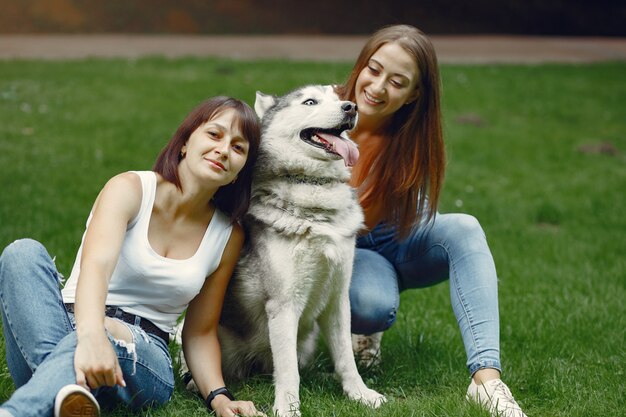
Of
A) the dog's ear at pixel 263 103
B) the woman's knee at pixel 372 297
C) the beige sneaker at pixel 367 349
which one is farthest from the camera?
the beige sneaker at pixel 367 349

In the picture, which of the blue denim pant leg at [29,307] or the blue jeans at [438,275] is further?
the blue jeans at [438,275]

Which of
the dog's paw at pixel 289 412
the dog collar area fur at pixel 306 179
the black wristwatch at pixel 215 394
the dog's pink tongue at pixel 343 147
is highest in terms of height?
the dog's pink tongue at pixel 343 147

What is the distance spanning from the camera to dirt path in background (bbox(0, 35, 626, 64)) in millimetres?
11320

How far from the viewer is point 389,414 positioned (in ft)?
9.21

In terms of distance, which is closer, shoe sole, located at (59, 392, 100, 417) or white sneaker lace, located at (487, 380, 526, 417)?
shoe sole, located at (59, 392, 100, 417)

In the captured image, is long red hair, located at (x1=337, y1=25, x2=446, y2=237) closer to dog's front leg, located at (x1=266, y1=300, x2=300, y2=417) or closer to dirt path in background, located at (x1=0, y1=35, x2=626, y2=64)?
dog's front leg, located at (x1=266, y1=300, x2=300, y2=417)

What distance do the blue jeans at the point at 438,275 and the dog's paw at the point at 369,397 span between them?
385mm

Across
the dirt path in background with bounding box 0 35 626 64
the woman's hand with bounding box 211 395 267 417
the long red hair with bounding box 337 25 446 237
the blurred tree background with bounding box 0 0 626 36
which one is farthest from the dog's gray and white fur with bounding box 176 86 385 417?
the blurred tree background with bounding box 0 0 626 36

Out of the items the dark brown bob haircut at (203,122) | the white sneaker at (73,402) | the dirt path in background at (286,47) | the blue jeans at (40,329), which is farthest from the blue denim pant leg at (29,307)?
the dirt path in background at (286,47)

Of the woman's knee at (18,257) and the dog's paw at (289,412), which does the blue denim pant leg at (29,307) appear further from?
the dog's paw at (289,412)

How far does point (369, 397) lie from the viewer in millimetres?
3029

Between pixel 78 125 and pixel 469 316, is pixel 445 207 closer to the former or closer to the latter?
pixel 469 316

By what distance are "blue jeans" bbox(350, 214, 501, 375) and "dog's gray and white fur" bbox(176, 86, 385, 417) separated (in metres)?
0.29

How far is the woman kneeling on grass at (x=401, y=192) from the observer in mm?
3350
